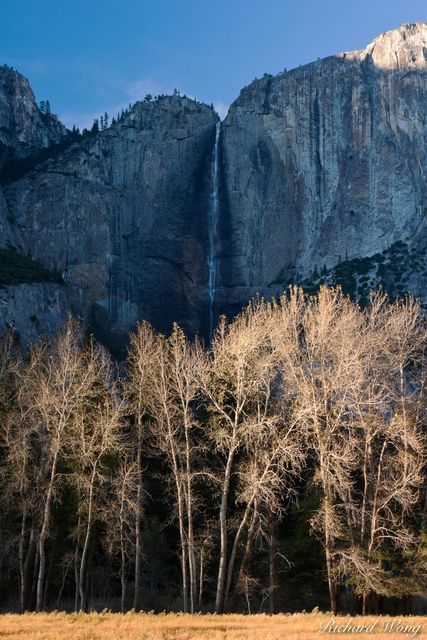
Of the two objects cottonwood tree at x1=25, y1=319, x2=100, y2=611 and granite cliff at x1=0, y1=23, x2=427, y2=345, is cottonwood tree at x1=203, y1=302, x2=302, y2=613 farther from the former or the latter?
granite cliff at x1=0, y1=23, x2=427, y2=345

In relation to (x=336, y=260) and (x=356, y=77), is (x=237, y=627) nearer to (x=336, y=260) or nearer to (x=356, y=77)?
(x=336, y=260)

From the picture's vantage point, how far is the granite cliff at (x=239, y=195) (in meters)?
82.6

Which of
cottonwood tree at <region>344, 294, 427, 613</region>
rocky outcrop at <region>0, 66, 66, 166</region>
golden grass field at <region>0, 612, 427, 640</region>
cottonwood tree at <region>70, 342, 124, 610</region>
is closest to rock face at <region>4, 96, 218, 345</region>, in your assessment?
rocky outcrop at <region>0, 66, 66, 166</region>

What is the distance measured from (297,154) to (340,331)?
6877cm

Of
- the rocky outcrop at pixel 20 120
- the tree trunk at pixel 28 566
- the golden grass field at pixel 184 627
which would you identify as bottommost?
the tree trunk at pixel 28 566

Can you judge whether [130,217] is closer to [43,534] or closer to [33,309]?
[33,309]

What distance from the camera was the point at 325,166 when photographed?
9031 centimetres

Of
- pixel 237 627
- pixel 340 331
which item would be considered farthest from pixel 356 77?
pixel 237 627

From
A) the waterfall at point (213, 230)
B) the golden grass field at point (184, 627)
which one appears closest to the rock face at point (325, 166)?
the waterfall at point (213, 230)

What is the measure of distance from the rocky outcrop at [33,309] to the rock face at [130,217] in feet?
21.9

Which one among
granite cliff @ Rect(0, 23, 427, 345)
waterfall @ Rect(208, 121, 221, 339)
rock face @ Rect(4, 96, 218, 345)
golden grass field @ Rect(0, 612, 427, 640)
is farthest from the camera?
waterfall @ Rect(208, 121, 221, 339)

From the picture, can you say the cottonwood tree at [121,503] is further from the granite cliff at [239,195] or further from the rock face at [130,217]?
the granite cliff at [239,195]

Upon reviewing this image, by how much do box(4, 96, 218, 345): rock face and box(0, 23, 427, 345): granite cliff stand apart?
0.17 m

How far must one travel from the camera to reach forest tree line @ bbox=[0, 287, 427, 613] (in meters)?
24.4
